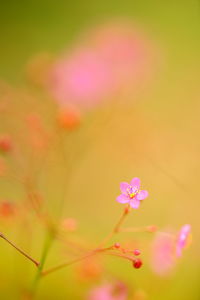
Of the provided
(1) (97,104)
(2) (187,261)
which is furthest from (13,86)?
(2) (187,261)

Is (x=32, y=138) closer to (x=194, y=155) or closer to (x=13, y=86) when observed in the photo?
(x=13, y=86)

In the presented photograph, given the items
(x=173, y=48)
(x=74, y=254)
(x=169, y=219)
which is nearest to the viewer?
(x=74, y=254)

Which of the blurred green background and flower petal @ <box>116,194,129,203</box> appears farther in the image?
the blurred green background

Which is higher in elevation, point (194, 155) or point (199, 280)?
point (194, 155)

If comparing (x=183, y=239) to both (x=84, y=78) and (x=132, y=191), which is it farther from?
(x=84, y=78)

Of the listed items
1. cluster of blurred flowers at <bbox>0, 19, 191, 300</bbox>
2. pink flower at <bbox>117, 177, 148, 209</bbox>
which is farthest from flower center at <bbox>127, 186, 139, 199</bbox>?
cluster of blurred flowers at <bbox>0, 19, 191, 300</bbox>

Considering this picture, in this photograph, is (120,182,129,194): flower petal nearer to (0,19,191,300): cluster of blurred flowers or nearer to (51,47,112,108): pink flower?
(0,19,191,300): cluster of blurred flowers

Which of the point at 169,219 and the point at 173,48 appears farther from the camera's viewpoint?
the point at 173,48

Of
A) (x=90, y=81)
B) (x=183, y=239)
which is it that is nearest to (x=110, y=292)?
(x=183, y=239)
